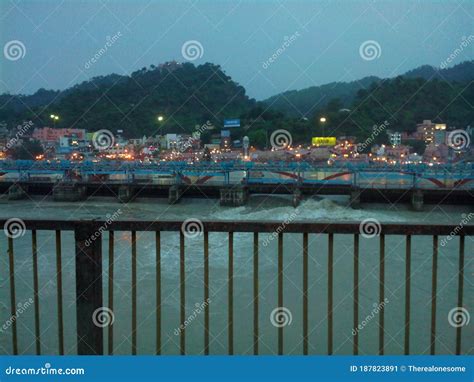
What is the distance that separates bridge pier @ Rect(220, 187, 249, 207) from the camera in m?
21.8

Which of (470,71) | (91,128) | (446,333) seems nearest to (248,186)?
(446,333)

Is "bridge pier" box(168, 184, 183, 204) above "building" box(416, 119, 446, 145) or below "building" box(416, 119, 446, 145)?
below

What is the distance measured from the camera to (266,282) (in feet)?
28.2

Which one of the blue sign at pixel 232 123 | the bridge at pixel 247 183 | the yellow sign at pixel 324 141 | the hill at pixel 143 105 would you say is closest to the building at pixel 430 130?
the yellow sign at pixel 324 141

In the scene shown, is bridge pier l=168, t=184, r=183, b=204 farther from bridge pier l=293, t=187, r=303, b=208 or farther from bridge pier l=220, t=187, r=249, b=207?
bridge pier l=293, t=187, r=303, b=208

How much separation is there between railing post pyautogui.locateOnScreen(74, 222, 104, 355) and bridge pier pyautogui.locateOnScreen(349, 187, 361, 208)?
62.2 feet

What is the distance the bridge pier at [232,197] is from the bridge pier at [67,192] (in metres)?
7.62

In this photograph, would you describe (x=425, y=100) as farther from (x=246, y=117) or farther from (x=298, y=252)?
(x=298, y=252)

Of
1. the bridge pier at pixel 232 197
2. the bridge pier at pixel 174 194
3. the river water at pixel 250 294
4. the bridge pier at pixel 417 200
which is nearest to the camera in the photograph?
the river water at pixel 250 294

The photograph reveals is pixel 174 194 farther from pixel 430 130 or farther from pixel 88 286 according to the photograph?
pixel 430 130

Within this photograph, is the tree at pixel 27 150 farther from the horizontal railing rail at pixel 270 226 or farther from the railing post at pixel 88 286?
the horizontal railing rail at pixel 270 226

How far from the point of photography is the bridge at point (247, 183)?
20.9 metres

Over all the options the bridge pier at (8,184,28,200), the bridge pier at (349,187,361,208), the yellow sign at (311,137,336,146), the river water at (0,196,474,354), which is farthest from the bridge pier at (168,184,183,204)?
the yellow sign at (311,137,336,146)

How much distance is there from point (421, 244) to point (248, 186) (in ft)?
37.9
